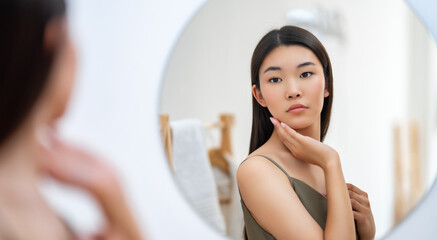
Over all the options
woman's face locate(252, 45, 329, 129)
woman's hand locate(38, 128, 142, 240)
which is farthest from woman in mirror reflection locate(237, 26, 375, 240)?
woman's hand locate(38, 128, 142, 240)

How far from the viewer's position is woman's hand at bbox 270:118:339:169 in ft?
2.22

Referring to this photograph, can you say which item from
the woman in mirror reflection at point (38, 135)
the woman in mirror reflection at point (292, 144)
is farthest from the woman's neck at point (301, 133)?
the woman in mirror reflection at point (38, 135)

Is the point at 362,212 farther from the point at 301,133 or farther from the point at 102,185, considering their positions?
the point at 102,185

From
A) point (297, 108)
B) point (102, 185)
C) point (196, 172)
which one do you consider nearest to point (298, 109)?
point (297, 108)

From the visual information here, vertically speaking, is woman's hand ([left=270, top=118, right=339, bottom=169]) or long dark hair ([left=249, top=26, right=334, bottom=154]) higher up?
long dark hair ([left=249, top=26, right=334, bottom=154])

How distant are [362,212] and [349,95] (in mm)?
192

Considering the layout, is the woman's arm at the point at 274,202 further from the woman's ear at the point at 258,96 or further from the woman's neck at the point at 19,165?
the woman's neck at the point at 19,165

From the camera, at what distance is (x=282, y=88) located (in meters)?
0.68

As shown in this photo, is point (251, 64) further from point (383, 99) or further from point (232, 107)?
point (383, 99)

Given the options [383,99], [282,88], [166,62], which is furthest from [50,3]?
[383,99]

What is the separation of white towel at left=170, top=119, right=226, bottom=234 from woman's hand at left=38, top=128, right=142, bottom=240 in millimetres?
235

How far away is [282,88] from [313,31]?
107mm

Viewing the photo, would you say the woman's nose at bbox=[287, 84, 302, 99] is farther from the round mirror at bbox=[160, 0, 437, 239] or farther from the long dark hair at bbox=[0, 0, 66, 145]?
the long dark hair at bbox=[0, 0, 66, 145]

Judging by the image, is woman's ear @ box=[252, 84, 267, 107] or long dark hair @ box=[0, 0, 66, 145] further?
woman's ear @ box=[252, 84, 267, 107]
